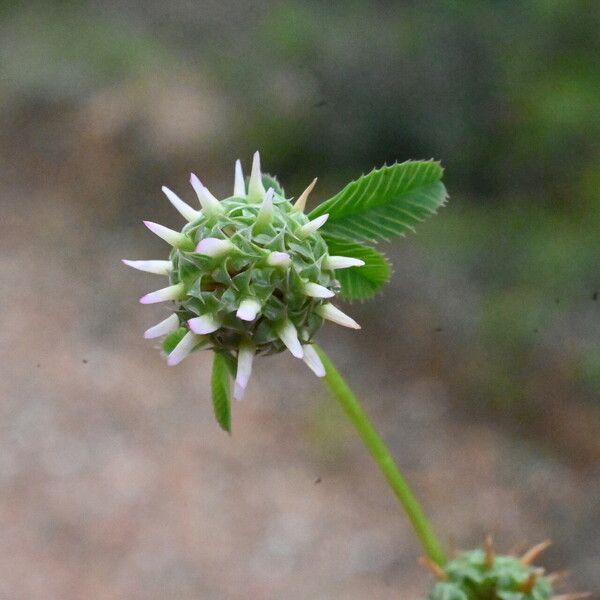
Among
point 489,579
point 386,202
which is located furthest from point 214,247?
point 489,579

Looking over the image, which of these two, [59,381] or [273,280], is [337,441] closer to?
[59,381]

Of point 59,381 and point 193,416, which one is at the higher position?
point 59,381

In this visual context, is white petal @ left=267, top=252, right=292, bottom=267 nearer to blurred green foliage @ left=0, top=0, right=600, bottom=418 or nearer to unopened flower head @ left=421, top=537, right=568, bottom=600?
unopened flower head @ left=421, top=537, right=568, bottom=600

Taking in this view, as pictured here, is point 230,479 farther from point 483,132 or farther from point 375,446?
point 375,446

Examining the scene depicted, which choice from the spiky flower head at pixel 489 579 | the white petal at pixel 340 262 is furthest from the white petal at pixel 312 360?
the spiky flower head at pixel 489 579

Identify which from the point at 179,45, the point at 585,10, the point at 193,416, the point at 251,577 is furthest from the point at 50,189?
the point at 585,10

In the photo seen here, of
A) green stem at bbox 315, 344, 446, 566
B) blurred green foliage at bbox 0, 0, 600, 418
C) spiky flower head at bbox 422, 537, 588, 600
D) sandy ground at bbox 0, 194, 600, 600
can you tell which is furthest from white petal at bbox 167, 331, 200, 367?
blurred green foliage at bbox 0, 0, 600, 418

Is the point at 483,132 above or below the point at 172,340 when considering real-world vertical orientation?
above
